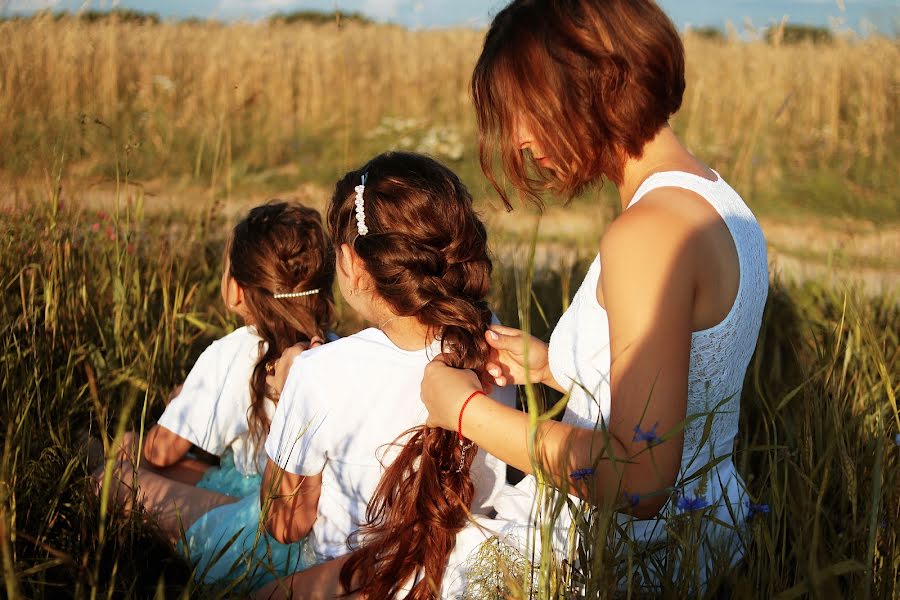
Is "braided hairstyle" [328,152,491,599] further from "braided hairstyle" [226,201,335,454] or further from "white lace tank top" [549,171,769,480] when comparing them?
"braided hairstyle" [226,201,335,454]

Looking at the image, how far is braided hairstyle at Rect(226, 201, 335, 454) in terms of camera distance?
2385 millimetres

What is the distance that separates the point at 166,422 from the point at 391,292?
0.96m

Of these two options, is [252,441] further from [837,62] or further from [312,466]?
[837,62]

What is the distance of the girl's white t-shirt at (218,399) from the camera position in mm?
2385

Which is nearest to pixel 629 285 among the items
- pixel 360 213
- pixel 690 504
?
pixel 690 504

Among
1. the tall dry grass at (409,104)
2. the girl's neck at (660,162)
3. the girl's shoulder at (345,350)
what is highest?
the tall dry grass at (409,104)

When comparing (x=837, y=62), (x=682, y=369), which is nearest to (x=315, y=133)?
(x=837, y=62)

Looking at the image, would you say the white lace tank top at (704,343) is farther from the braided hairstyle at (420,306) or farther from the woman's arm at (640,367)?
the braided hairstyle at (420,306)

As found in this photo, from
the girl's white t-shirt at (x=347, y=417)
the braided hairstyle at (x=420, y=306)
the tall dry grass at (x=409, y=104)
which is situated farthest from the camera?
the tall dry grass at (x=409, y=104)

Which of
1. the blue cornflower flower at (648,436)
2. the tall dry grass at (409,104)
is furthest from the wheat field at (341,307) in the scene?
the blue cornflower flower at (648,436)

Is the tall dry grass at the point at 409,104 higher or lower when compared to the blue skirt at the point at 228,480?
higher

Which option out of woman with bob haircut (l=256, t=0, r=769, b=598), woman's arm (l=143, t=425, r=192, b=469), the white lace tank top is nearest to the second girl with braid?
woman with bob haircut (l=256, t=0, r=769, b=598)

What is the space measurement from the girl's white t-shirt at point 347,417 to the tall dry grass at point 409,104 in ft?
12.2

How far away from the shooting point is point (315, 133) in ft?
28.4
